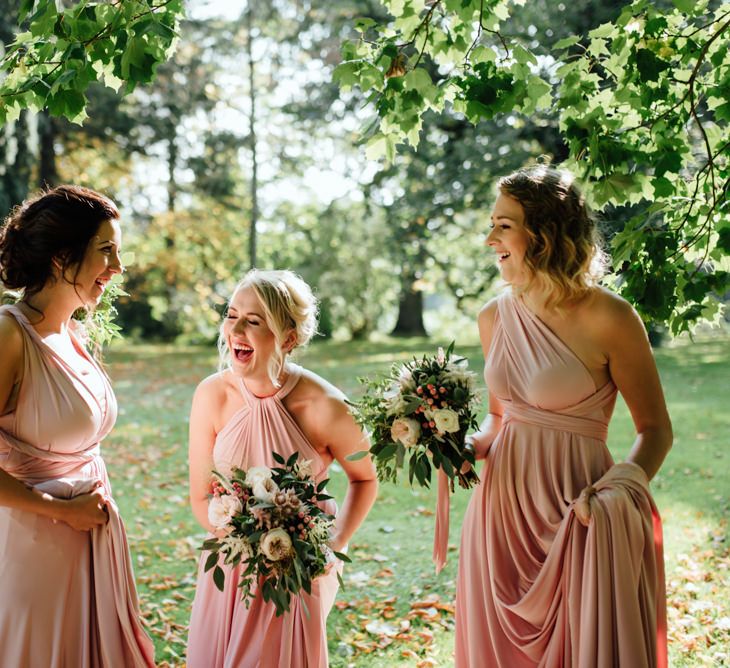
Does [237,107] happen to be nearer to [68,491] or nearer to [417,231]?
[417,231]

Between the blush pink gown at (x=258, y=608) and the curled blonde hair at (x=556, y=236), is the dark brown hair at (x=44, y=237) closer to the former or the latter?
the blush pink gown at (x=258, y=608)

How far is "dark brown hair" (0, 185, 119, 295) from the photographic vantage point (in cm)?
325

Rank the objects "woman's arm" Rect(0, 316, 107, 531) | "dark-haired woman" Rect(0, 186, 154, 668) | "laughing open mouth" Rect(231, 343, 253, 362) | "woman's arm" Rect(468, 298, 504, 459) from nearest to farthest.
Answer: "woman's arm" Rect(0, 316, 107, 531) < "dark-haired woman" Rect(0, 186, 154, 668) < "laughing open mouth" Rect(231, 343, 253, 362) < "woman's arm" Rect(468, 298, 504, 459)

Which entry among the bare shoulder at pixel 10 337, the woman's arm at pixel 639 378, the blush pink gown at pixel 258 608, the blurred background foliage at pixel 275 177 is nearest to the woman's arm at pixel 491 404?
the woman's arm at pixel 639 378

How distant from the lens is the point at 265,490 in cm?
308

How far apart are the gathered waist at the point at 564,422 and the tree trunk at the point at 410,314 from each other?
24.0 meters

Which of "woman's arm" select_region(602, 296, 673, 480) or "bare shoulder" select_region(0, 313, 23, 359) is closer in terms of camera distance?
"bare shoulder" select_region(0, 313, 23, 359)

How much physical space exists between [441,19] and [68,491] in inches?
116

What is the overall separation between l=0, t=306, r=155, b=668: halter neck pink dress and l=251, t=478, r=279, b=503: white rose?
0.72 meters

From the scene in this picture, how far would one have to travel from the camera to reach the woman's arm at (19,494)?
3033mm

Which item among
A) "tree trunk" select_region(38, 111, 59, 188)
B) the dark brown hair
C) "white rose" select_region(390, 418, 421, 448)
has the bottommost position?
"white rose" select_region(390, 418, 421, 448)

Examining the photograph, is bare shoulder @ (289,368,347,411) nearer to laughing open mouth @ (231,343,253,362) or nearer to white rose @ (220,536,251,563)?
laughing open mouth @ (231,343,253,362)

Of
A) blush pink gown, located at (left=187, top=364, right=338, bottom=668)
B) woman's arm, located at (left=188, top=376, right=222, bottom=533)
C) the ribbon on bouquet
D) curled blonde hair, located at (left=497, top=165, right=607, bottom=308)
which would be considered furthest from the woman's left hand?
woman's arm, located at (left=188, top=376, right=222, bottom=533)

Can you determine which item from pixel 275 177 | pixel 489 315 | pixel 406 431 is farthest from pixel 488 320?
pixel 275 177
